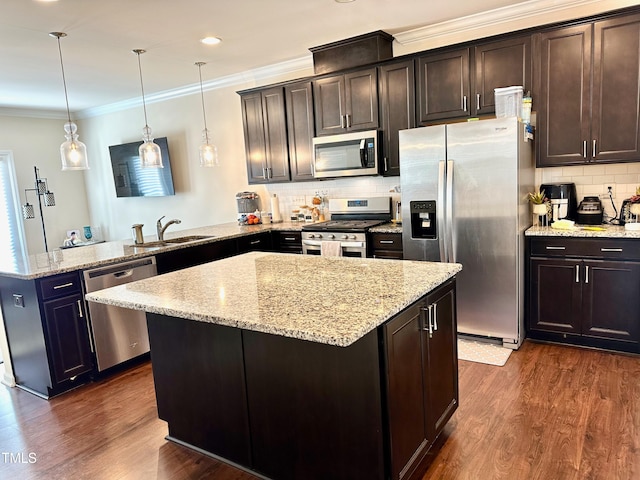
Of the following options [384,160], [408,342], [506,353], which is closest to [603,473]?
[408,342]

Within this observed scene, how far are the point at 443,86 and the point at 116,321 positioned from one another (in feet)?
10.7

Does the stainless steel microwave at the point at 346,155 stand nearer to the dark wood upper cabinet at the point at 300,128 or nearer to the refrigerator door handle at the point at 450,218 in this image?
the dark wood upper cabinet at the point at 300,128

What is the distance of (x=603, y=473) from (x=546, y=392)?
0.76m

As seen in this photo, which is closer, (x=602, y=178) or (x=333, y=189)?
(x=602, y=178)

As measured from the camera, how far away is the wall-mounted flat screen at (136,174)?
6.21m

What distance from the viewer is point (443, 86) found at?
3.79 metres

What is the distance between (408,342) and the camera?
1.85 m

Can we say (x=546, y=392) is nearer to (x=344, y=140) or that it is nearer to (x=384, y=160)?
(x=384, y=160)

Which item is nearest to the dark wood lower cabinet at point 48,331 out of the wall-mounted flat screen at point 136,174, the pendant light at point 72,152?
the pendant light at point 72,152

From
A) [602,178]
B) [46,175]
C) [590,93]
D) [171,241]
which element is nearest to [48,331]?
[171,241]

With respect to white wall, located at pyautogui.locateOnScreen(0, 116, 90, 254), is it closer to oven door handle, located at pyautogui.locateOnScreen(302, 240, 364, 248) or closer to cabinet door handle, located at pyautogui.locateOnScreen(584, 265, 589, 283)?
oven door handle, located at pyautogui.locateOnScreen(302, 240, 364, 248)

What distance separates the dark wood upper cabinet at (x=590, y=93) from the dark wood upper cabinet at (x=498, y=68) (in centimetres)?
10

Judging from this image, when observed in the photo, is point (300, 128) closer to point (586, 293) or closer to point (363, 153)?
point (363, 153)

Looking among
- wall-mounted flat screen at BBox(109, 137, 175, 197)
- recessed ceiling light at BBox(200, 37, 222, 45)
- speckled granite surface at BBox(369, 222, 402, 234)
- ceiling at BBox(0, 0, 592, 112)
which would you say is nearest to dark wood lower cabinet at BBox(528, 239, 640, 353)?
speckled granite surface at BBox(369, 222, 402, 234)
